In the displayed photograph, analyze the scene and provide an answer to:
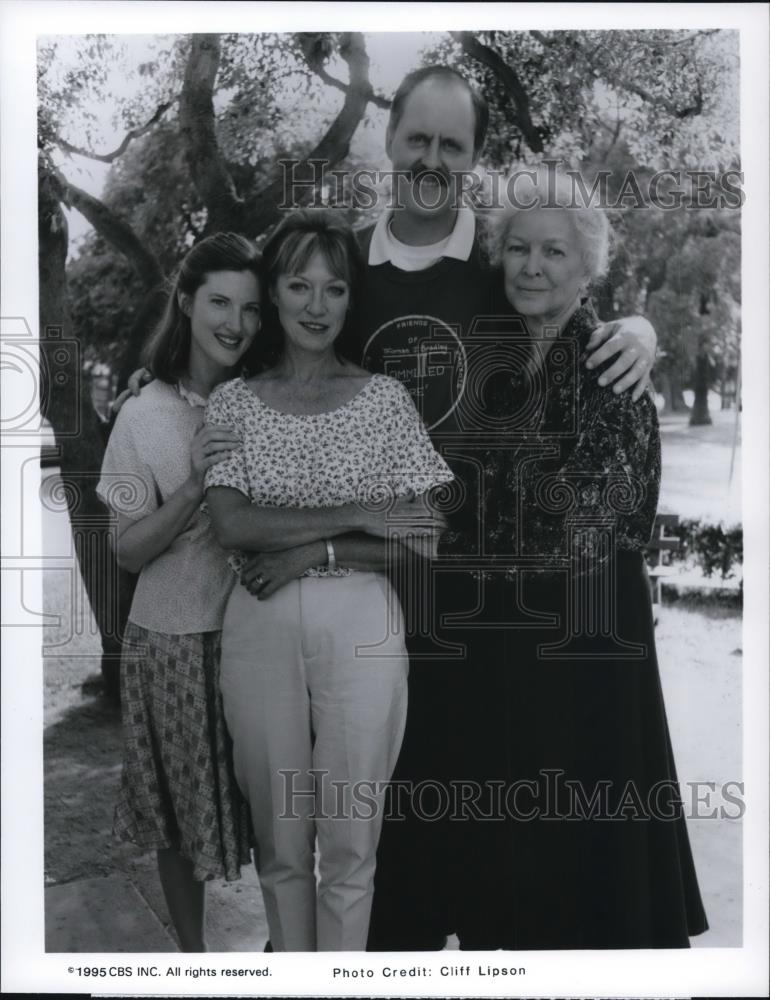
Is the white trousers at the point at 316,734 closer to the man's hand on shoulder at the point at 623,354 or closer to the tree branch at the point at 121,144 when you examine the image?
the man's hand on shoulder at the point at 623,354

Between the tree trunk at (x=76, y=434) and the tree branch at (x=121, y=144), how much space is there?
0.12m

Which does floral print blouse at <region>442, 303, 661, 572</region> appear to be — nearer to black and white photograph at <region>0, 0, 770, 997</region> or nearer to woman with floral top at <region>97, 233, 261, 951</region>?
black and white photograph at <region>0, 0, 770, 997</region>

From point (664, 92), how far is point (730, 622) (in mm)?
1677

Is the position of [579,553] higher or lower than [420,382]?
lower

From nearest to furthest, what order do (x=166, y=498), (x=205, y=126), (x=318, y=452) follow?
(x=318, y=452), (x=166, y=498), (x=205, y=126)

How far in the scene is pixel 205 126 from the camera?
3113mm

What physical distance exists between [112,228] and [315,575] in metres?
1.26

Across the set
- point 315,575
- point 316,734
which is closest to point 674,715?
point 316,734

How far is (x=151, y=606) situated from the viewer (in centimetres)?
304

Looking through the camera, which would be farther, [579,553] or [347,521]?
[579,553]

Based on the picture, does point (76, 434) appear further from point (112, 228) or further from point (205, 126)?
point (205, 126)

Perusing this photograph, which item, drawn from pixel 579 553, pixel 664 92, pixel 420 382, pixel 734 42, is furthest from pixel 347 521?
pixel 734 42

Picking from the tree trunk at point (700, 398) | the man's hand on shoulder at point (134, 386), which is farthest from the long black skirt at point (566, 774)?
the man's hand on shoulder at point (134, 386)

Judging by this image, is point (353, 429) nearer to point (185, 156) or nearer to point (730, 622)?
point (185, 156)
